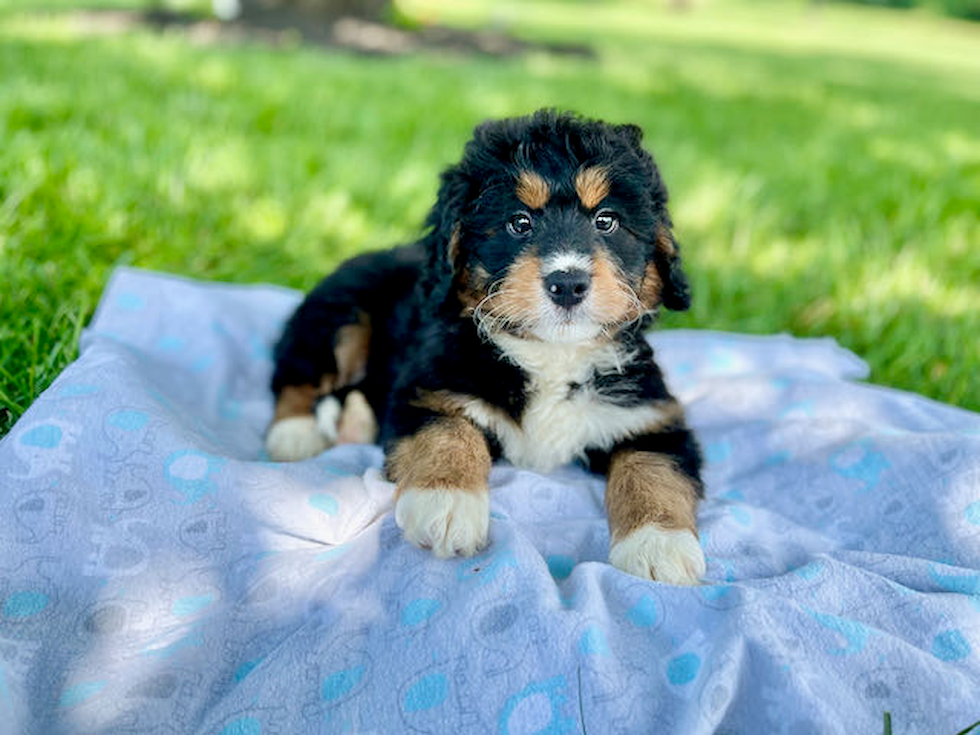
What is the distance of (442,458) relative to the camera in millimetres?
2629

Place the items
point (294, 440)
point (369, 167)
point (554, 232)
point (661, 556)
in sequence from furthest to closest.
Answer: point (369, 167), point (294, 440), point (554, 232), point (661, 556)

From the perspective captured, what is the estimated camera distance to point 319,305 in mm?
3752

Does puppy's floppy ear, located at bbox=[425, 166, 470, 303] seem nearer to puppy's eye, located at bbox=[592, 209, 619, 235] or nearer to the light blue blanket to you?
puppy's eye, located at bbox=[592, 209, 619, 235]

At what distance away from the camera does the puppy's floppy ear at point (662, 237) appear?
2.99m

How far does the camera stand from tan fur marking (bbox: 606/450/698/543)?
2549 mm

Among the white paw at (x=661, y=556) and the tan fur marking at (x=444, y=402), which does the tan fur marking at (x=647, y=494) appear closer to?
the white paw at (x=661, y=556)

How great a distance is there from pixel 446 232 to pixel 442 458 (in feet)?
2.69

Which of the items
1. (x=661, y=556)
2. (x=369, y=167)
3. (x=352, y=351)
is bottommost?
(x=352, y=351)

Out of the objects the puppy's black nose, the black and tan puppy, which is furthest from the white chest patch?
the puppy's black nose

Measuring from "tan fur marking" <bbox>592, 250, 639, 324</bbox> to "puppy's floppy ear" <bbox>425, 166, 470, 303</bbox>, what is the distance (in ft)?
1.78

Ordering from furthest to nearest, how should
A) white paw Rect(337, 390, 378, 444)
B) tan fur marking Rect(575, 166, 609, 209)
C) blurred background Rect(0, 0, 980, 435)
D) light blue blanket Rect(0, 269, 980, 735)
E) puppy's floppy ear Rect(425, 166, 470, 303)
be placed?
blurred background Rect(0, 0, 980, 435)
white paw Rect(337, 390, 378, 444)
puppy's floppy ear Rect(425, 166, 470, 303)
tan fur marking Rect(575, 166, 609, 209)
light blue blanket Rect(0, 269, 980, 735)

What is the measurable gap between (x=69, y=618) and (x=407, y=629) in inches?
34.1

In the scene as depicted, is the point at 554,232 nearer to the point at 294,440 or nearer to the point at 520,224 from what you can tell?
the point at 520,224

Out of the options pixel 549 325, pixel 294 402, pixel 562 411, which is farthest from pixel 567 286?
pixel 294 402
